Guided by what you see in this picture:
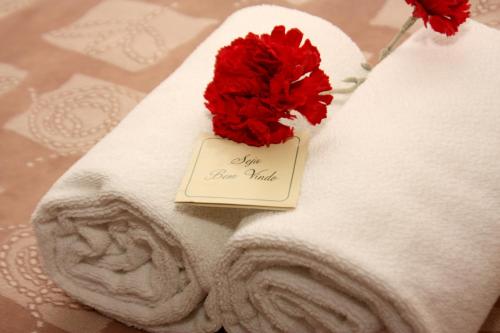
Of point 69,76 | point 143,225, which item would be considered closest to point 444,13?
point 143,225

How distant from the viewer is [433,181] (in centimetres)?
71

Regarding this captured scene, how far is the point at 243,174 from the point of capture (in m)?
0.77

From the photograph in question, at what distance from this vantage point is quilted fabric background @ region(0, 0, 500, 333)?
3.23 feet

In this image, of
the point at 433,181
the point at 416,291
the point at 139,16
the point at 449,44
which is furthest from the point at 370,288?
the point at 139,16

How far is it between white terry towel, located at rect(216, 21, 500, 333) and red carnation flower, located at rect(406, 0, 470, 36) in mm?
84

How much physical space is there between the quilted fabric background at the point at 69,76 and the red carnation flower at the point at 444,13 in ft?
1.64

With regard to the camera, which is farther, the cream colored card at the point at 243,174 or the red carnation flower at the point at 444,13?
the red carnation flower at the point at 444,13

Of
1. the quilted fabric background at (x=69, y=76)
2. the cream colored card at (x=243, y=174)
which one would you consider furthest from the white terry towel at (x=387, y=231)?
the quilted fabric background at (x=69, y=76)

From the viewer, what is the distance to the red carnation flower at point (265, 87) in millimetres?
754

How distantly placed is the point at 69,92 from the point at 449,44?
2.65 ft

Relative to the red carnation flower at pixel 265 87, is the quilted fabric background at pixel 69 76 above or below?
below

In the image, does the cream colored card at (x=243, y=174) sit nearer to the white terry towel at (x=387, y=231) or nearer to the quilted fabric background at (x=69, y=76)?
the white terry towel at (x=387, y=231)

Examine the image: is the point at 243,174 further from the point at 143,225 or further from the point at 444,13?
the point at 444,13

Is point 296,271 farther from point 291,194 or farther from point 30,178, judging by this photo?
point 30,178
